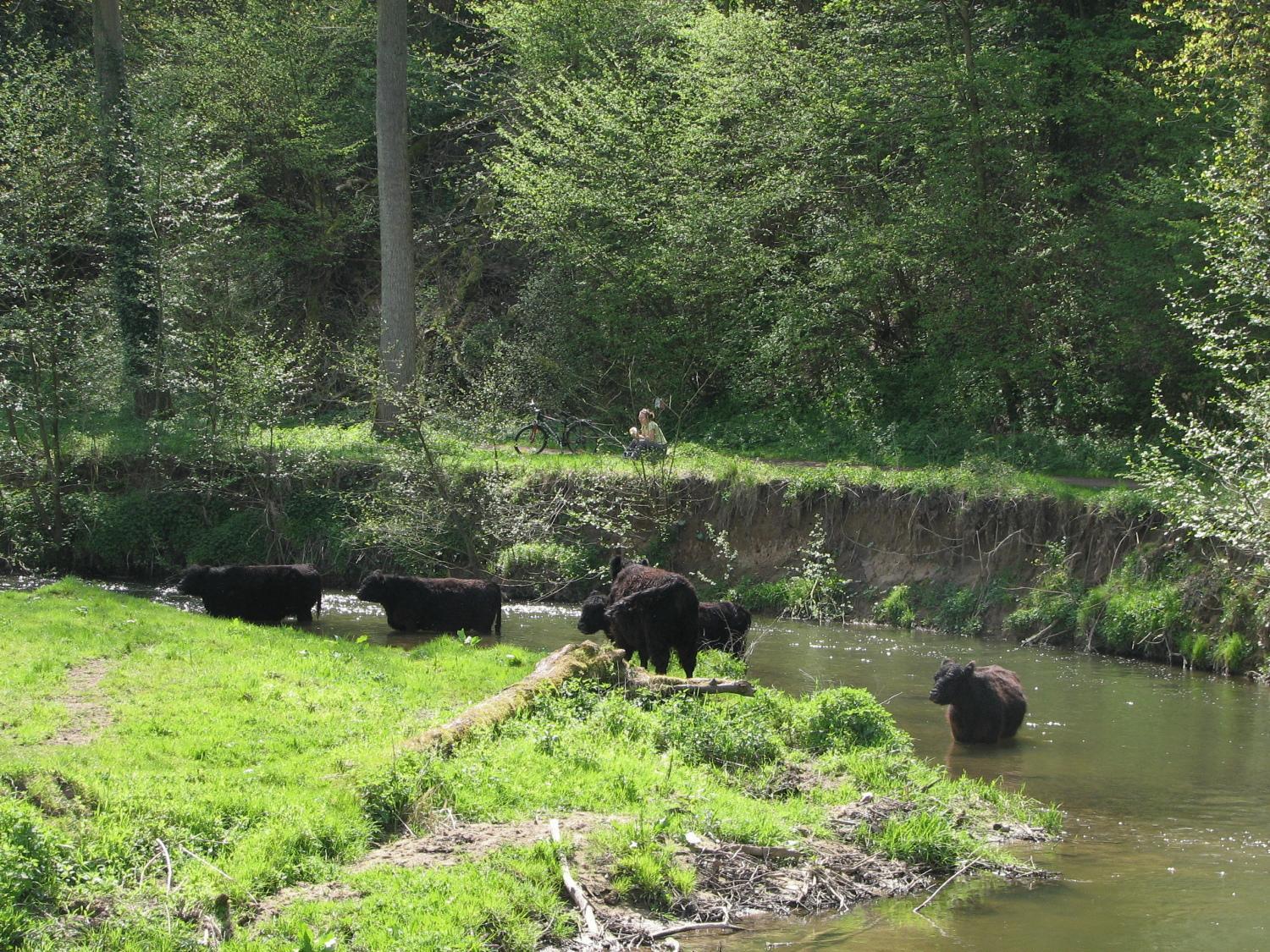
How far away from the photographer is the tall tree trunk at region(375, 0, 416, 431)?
26.7 metres

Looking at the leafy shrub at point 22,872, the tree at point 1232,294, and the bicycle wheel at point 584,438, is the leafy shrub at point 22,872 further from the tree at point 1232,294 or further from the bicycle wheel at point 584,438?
the bicycle wheel at point 584,438

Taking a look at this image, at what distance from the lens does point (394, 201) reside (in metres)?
27.4

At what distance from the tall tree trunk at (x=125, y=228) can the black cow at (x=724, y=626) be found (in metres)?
16.1

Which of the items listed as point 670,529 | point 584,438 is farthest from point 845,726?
point 584,438

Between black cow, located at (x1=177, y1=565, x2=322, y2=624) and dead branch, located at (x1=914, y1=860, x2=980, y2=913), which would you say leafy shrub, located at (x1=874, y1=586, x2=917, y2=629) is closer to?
black cow, located at (x1=177, y1=565, x2=322, y2=624)

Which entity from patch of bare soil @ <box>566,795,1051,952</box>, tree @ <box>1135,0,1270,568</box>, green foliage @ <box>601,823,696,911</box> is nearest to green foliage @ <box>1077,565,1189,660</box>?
tree @ <box>1135,0,1270,568</box>

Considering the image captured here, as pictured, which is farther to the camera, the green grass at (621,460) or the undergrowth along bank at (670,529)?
the green grass at (621,460)

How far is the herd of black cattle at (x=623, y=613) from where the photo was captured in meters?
12.7

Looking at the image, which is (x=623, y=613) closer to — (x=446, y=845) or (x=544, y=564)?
(x=446, y=845)

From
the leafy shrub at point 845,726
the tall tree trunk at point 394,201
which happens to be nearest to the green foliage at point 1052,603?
the leafy shrub at point 845,726

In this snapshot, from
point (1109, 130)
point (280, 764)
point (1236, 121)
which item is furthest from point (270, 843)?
point (1109, 130)

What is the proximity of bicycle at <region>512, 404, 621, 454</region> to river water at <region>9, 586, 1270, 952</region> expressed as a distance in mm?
7113

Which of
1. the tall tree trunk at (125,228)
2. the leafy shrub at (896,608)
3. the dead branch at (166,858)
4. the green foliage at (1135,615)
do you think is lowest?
the leafy shrub at (896,608)

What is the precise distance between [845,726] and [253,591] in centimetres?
966
